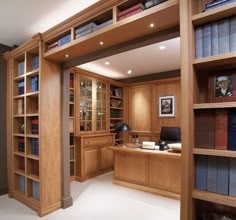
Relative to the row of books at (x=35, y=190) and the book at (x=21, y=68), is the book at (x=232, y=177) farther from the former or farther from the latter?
the book at (x=21, y=68)

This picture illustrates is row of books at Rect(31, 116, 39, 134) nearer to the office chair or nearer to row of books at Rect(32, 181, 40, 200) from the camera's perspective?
Result: row of books at Rect(32, 181, 40, 200)

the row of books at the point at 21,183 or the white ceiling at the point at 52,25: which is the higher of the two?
the white ceiling at the point at 52,25

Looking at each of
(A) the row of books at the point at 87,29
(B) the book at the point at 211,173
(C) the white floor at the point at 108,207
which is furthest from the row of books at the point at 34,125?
(B) the book at the point at 211,173

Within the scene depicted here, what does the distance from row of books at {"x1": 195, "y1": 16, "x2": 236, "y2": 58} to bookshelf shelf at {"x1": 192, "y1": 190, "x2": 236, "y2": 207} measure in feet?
2.97

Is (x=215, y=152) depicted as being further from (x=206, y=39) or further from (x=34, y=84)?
(x=34, y=84)

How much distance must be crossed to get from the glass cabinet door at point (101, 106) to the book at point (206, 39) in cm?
344

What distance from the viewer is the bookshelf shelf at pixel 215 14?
1.09 meters

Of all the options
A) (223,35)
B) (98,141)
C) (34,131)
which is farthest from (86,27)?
(98,141)

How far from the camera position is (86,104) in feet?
13.8

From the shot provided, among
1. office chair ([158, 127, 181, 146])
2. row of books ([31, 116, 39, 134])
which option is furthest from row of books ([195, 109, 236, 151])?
office chair ([158, 127, 181, 146])

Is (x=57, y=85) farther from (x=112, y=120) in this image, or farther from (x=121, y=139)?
(x=121, y=139)

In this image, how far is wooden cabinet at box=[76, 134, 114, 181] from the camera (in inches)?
151

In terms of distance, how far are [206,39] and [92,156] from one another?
3381mm

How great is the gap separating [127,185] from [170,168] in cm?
92
